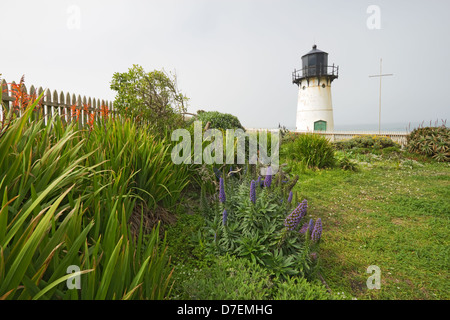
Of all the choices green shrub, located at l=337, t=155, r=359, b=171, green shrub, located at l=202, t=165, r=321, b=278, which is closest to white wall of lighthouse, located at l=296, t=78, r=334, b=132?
green shrub, located at l=337, t=155, r=359, b=171

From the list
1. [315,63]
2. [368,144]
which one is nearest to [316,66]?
[315,63]

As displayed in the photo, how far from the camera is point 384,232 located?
372cm

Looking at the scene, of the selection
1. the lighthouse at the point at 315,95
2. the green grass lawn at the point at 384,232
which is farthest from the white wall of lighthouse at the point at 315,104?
the green grass lawn at the point at 384,232

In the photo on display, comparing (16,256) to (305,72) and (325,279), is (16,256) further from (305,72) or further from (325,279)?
(305,72)

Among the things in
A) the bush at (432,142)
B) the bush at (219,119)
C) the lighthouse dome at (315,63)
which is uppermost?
Answer: the lighthouse dome at (315,63)

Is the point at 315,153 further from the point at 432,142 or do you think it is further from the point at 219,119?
the point at 432,142

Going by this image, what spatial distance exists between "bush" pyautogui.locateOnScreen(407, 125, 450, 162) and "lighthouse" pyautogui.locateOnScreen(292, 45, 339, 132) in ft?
43.6

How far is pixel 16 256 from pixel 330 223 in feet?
13.0

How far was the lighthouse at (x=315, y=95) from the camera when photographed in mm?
24547

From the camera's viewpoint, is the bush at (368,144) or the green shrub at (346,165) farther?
the bush at (368,144)

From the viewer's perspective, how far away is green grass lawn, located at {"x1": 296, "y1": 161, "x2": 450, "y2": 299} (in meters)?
2.59

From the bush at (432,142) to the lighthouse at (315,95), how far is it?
13.3 metres

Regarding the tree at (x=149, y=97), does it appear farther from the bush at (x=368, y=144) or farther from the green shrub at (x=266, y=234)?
the bush at (x=368, y=144)
